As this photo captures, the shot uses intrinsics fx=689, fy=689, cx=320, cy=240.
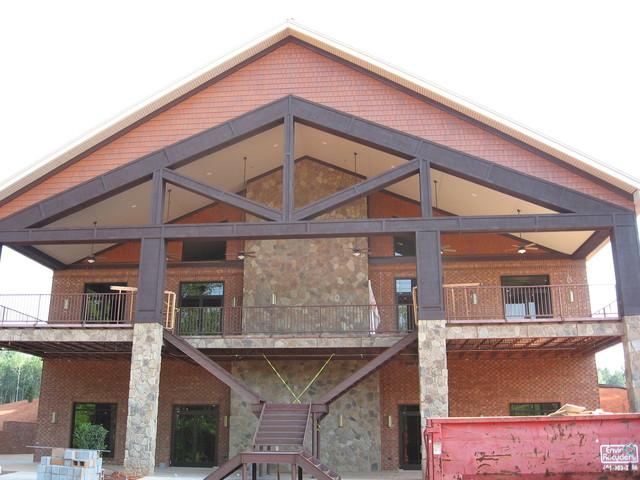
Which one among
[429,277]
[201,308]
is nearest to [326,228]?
[429,277]

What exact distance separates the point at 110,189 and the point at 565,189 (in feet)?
45.0

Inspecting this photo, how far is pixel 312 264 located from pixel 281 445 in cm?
885

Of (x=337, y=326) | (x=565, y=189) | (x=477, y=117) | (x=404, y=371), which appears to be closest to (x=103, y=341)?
(x=337, y=326)

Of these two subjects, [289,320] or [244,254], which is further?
[244,254]

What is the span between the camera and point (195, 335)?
2339 cm

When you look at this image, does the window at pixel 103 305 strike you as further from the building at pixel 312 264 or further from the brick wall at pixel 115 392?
the brick wall at pixel 115 392

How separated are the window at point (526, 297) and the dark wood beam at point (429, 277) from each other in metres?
6.27

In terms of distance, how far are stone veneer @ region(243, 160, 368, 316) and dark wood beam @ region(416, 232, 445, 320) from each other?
5.52 metres

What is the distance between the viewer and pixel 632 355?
1881 centimetres

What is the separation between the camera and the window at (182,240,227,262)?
88.1 feet

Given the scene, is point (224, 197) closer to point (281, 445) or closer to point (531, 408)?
point (281, 445)

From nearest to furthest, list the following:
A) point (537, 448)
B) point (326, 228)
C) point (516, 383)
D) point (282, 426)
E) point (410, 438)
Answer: point (537, 448)
point (282, 426)
point (326, 228)
point (410, 438)
point (516, 383)

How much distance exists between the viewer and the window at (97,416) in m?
26.2

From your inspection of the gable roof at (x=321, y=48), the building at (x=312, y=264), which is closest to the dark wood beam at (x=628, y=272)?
the building at (x=312, y=264)
